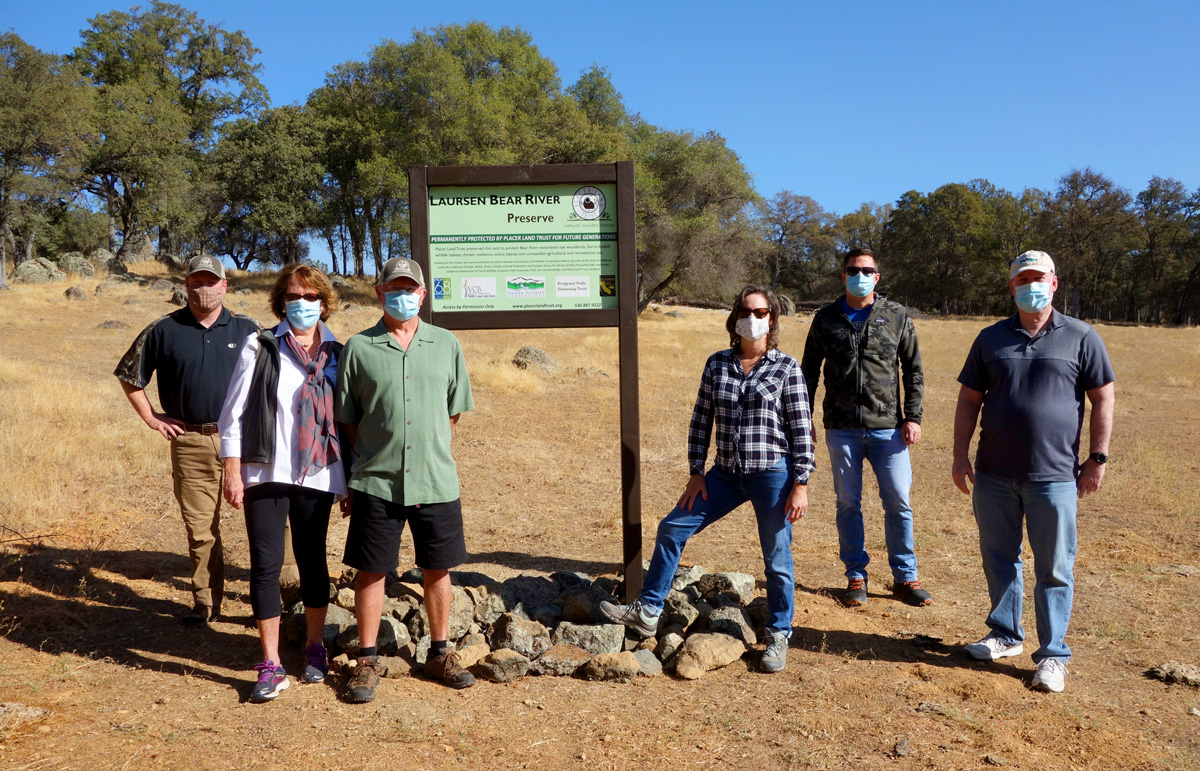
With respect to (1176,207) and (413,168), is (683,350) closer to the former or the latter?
(413,168)

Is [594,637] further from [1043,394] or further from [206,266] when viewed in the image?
[206,266]

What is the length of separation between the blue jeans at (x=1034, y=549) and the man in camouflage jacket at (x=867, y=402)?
776 millimetres

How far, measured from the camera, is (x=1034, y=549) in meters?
4.08

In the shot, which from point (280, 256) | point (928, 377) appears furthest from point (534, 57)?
point (928, 377)

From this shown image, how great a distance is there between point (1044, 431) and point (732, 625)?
1862 mm

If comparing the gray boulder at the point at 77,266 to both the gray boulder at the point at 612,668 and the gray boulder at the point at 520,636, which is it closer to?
the gray boulder at the point at 520,636

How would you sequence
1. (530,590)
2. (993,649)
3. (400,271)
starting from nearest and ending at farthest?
(400,271) < (993,649) < (530,590)

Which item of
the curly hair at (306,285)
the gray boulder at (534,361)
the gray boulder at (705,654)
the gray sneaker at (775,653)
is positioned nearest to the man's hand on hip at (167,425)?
the curly hair at (306,285)

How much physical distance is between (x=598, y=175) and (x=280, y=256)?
46031 millimetres

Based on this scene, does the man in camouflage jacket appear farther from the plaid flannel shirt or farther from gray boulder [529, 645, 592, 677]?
gray boulder [529, 645, 592, 677]

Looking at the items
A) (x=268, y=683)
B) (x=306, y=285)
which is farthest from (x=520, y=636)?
(x=306, y=285)

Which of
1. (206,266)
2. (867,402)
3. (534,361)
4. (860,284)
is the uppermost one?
(206,266)

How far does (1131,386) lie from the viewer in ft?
56.6

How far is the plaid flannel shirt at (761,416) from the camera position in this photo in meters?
4.02
